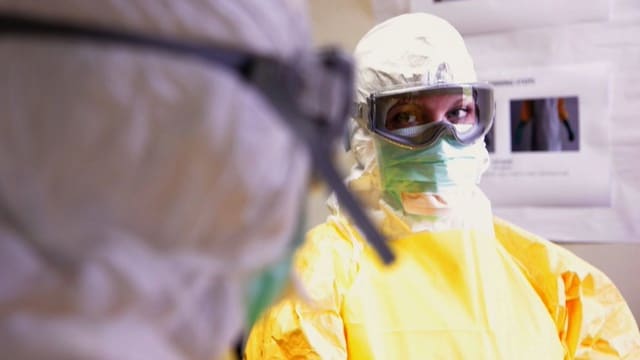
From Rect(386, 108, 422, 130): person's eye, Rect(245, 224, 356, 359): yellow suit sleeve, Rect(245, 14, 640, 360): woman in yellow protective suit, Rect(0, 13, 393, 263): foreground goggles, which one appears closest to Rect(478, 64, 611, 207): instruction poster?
Rect(245, 14, 640, 360): woman in yellow protective suit

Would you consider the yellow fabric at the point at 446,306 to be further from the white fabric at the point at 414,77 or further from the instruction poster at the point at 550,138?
the instruction poster at the point at 550,138

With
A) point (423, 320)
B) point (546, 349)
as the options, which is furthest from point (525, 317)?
point (423, 320)

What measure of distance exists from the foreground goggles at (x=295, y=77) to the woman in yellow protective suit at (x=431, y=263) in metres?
0.56

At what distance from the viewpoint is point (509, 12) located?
1439mm

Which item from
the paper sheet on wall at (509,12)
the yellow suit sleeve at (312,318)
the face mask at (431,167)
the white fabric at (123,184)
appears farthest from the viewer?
the paper sheet on wall at (509,12)

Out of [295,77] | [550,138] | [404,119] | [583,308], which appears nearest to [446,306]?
[583,308]

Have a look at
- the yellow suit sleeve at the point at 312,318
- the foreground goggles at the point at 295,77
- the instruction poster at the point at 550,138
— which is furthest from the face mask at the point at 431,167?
the foreground goggles at the point at 295,77

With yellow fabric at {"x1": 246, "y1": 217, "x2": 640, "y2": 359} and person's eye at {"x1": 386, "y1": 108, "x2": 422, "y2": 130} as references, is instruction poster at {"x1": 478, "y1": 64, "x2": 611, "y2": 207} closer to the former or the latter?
yellow fabric at {"x1": 246, "y1": 217, "x2": 640, "y2": 359}

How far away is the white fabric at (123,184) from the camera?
34 centimetres

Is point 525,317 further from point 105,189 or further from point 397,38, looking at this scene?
point 105,189

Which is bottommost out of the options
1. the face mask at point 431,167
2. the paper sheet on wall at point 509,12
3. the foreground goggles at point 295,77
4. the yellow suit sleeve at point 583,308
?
the yellow suit sleeve at point 583,308

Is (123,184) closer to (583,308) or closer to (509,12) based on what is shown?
(583,308)

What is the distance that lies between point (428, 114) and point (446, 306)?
0.34m

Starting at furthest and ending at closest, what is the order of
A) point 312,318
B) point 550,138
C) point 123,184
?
point 550,138
point 312,318
point 123,184
